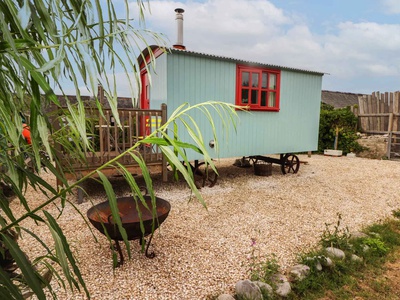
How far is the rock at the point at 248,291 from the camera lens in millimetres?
2021

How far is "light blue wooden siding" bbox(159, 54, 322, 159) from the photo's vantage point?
207 inches

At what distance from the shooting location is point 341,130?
11.0 metres

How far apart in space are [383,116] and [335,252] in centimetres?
1010

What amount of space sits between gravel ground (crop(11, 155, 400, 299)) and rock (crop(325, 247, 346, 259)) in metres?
0.31

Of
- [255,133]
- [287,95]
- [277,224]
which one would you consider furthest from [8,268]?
[287,95]

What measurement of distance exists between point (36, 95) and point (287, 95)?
273 inches

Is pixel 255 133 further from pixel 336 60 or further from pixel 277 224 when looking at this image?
pixel 336 60

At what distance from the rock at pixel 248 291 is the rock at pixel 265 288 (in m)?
0.07

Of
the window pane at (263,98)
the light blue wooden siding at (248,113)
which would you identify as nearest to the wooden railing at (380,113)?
the light blue wooden siding at (248,113)

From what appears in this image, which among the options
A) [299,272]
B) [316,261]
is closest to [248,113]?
[316,261]

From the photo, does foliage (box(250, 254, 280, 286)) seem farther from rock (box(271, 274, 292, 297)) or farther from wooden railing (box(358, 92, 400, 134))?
wooden railing (box(358, 92, 400, 134))

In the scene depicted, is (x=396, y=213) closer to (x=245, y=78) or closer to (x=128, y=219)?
(x=245, y=78)

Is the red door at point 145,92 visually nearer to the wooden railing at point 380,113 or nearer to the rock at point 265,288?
the rock at point 265,288

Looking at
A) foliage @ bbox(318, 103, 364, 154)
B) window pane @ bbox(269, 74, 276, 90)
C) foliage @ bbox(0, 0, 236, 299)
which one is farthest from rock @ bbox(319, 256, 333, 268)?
foliage @ bbox(318, 103, 364, 154)
